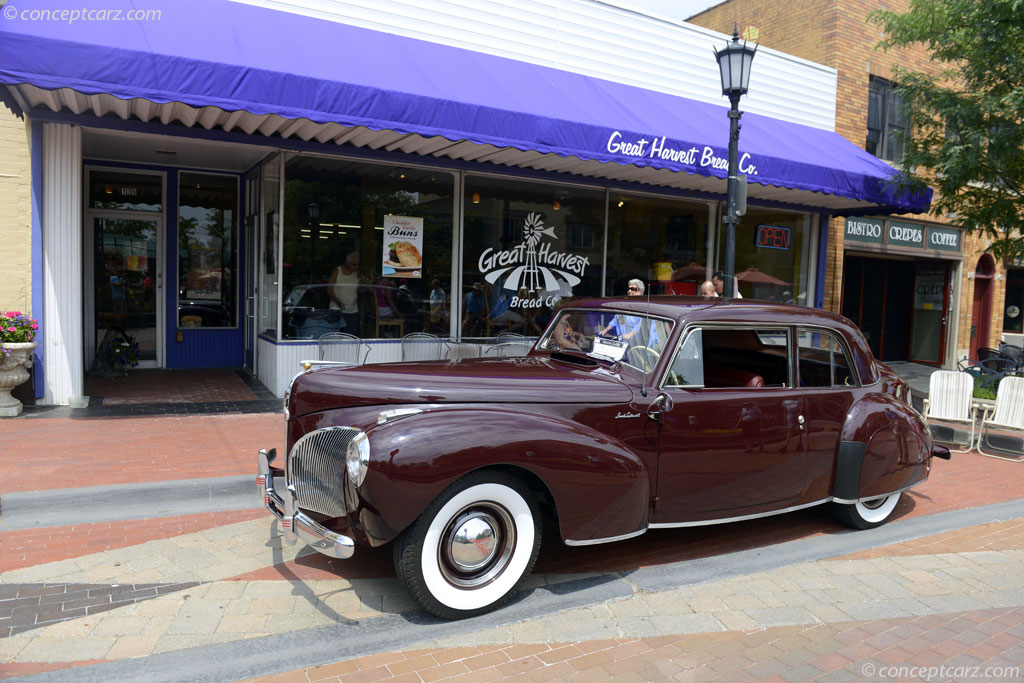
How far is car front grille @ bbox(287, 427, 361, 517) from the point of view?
11.5 ft

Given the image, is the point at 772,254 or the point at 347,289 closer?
the point at 347,289

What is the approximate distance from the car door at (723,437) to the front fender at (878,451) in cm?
40

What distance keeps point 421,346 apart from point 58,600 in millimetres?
6513

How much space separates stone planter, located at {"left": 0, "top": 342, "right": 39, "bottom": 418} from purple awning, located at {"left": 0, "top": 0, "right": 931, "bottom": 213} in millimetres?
2812

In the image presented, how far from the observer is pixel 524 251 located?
35.4 ft

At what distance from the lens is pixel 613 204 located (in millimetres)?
11367

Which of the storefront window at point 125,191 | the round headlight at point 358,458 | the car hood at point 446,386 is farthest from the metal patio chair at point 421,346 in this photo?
the round headlight at point 358,458

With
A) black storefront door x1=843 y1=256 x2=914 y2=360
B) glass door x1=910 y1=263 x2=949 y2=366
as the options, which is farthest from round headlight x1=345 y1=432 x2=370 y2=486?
glass door x1=910 y1=263 x2=949 y2=366

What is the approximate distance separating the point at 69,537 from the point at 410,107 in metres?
5.05

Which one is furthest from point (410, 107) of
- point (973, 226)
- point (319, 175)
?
point (973, 226)

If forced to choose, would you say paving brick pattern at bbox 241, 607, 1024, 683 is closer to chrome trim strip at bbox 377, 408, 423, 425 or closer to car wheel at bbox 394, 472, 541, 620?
car wheel at bbox 394, 472, 541, 620

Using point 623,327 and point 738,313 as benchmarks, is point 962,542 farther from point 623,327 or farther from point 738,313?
point 623,327

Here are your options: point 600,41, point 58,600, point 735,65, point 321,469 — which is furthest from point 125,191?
point 321,469

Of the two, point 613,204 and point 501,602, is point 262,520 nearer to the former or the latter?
point 501,602
